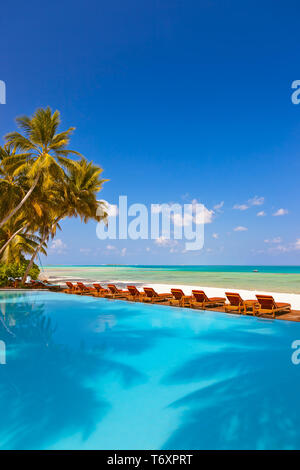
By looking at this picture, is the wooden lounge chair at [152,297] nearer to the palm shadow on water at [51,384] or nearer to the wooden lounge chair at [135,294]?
the wooden lounge chair at [135,294]

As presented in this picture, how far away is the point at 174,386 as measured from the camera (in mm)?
5164

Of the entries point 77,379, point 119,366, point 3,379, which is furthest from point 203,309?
point 3,379

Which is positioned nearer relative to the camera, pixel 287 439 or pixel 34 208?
pixel 287 439

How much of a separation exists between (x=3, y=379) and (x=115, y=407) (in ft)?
8.05

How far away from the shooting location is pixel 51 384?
516 cm

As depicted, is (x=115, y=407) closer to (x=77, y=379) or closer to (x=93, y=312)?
(x=77, y=379)

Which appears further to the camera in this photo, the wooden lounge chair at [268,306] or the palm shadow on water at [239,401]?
the wooden lounge chair at [268,306]

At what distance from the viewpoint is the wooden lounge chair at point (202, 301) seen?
1220cm

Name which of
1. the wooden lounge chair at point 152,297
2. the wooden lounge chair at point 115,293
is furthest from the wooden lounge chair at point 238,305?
the wooden lounge chair at point 115,293

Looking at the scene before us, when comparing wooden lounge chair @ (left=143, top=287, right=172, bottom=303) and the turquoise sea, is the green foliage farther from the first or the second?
the turquoise sea

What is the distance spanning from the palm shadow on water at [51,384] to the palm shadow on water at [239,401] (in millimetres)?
1212

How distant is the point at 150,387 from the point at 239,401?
1.56 m

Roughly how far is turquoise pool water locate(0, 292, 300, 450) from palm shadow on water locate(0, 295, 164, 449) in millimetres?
18
